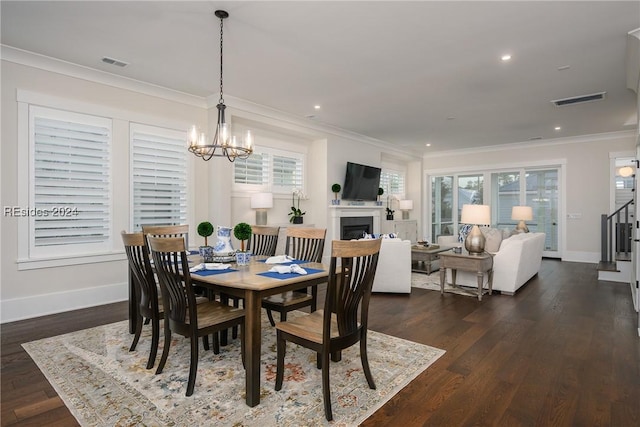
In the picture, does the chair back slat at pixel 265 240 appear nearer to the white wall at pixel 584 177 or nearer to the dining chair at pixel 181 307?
the dining chair at pixel 181 307

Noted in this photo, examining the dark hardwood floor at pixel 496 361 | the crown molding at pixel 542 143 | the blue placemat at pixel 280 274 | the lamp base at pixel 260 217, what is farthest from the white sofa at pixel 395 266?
the crown molding at pixel 542 143

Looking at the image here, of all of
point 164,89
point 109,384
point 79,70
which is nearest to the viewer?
point 109,384

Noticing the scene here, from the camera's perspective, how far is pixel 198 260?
10.3 ft

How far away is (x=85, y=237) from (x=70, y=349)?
5.51 ft

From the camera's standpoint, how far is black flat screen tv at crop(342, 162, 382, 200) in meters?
7.48

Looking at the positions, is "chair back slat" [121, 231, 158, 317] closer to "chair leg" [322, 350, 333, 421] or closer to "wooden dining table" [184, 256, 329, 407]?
"wooden dining table" [184, 256, 329, 407]

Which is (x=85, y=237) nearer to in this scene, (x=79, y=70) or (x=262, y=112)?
(x=79, y=70)

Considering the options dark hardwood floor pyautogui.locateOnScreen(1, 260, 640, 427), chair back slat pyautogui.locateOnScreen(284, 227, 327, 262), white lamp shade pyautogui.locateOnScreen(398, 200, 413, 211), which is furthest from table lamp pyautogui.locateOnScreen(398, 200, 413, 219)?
chair back slat pyautogui.locateOnScreen(284, 227, 327, 262)

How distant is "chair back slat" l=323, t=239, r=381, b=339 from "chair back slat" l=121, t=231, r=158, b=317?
141cm

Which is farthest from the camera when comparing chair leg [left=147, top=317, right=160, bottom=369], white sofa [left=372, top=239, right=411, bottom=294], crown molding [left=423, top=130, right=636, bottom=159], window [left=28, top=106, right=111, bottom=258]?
crown molding [left=423, top=130, right=636, bottom=159]

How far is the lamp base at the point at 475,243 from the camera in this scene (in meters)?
4.80

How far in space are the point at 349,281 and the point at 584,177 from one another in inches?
322

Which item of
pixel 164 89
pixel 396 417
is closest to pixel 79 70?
pixel 164 89

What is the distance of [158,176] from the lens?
4828mm
